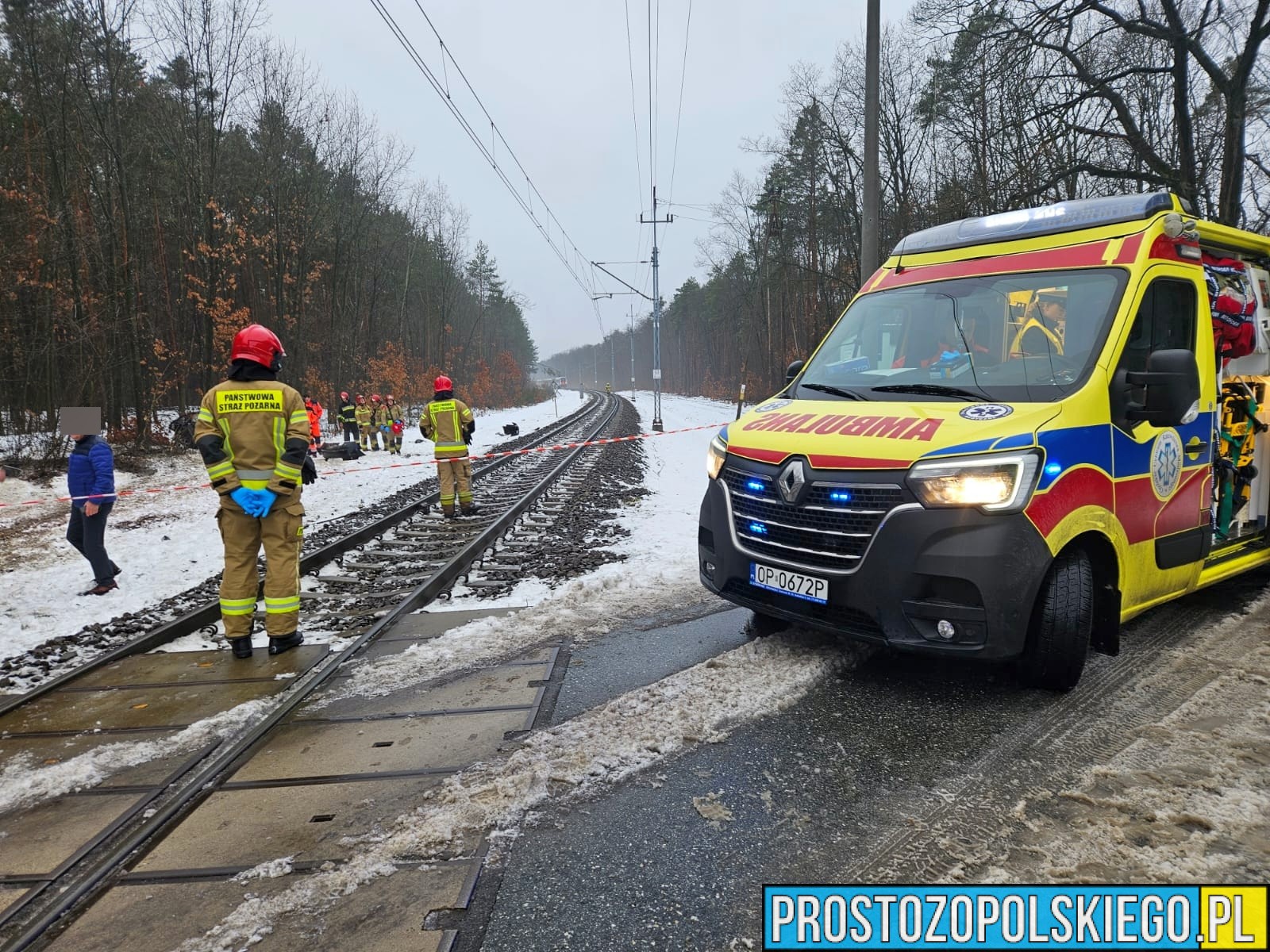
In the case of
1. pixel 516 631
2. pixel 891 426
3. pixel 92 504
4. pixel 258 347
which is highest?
pixel 258 347

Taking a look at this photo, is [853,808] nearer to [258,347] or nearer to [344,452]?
[258,347]

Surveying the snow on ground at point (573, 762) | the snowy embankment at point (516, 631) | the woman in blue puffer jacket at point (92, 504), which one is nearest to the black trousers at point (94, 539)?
the woman in blue puffer jacket at point (92, 504)

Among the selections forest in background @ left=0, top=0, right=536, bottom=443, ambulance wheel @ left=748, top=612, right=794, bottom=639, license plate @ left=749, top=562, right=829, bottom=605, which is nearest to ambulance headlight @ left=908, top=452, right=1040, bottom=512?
license plate @ left=749, top=562, right=829, bottom=605

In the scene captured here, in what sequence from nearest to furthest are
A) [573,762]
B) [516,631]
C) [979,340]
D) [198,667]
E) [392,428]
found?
[573,762]
[979,340]
[198,667]
[516,631]
[392,428]

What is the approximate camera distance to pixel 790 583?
376 cm

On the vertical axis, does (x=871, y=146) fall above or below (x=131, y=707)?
above

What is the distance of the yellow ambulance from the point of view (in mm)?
3273

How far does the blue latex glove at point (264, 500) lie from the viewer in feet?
16.0

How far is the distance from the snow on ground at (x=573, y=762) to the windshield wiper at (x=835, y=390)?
1.54m

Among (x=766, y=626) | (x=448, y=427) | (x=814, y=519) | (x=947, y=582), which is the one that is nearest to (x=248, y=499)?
(x=766, y=626)

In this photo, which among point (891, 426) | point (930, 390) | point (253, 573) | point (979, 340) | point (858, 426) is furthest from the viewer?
point (253, 573)

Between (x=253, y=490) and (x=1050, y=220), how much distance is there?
5.37 metres

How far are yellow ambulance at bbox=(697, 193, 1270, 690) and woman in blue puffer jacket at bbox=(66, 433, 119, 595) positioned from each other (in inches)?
229

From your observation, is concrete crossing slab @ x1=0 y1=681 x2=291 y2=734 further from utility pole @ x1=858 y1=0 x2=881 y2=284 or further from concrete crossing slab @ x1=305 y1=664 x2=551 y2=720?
utility pole @ x1=858 y1=0 x2=881 y2=284
